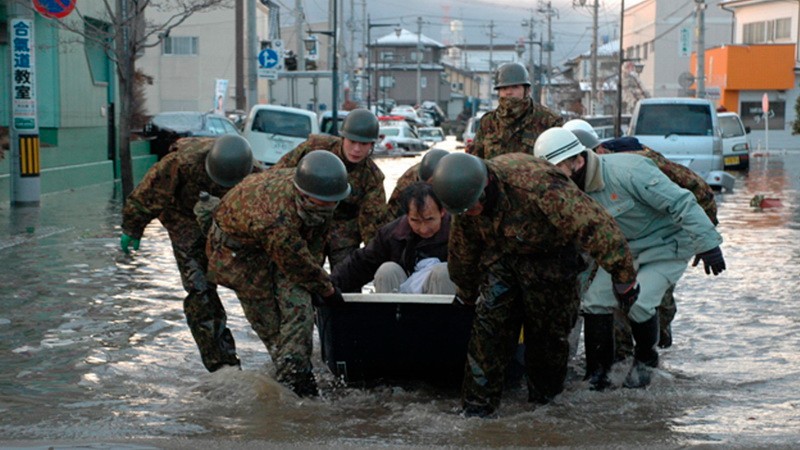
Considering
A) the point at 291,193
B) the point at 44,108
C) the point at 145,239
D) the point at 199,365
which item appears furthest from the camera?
the point at 44,108

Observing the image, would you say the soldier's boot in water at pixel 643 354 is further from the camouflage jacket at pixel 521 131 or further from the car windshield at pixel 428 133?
the car windshield at pixel 428 133

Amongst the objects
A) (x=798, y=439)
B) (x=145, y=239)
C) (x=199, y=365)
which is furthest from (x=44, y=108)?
(x=798, y=439)

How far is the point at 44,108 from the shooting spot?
25.1 m

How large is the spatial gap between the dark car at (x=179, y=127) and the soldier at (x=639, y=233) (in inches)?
899

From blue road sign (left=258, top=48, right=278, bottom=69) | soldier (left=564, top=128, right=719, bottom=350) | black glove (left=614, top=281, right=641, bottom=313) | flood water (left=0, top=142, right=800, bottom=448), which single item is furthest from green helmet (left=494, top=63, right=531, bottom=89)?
blue road sign (left=258, top=48, right=278, bottom=69)

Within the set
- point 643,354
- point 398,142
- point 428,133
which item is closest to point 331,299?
point 643,354

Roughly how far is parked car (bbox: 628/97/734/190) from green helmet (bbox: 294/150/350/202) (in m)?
16.5

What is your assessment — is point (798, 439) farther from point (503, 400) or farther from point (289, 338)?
point (289, 338)

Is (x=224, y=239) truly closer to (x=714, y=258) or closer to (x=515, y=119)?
(x=714, y=258)

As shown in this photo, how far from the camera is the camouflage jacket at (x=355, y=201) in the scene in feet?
28.1

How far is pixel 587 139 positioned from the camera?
816 centimetres

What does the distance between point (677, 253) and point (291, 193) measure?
8.10 feet

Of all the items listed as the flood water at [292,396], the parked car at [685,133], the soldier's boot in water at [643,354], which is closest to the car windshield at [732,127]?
the parked car at [685,133]

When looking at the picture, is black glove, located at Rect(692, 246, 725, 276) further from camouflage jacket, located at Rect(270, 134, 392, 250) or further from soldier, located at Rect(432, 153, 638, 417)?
camouflage jacket, located at Rect(270, 134, 392, 250)
